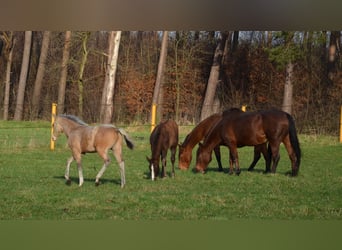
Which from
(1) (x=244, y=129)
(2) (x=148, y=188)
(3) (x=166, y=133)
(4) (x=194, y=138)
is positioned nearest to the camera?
(2) (x=148, y=188)

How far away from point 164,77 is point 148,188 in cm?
109

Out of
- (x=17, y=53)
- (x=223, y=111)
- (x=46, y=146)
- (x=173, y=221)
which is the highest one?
(x=17, y=53)

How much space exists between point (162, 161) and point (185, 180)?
0.58 meters

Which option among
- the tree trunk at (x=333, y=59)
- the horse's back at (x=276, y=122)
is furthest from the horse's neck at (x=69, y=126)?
the tree trunk at (x=333, y=59)

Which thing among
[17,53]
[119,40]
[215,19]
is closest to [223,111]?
[119,40]

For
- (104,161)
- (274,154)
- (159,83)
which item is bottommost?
(104,161)

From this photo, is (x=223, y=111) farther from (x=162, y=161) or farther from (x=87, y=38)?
(x=87, y=38)

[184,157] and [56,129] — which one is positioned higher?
[56,129]

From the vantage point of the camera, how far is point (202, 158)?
281 inches

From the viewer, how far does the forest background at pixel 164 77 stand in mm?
5395

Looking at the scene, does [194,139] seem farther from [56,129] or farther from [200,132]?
[56,129]

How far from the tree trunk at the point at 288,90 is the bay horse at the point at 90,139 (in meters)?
1.59

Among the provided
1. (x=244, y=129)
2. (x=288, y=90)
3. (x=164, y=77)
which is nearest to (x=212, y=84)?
(x=164, y=77)

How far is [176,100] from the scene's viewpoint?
5.70 m
